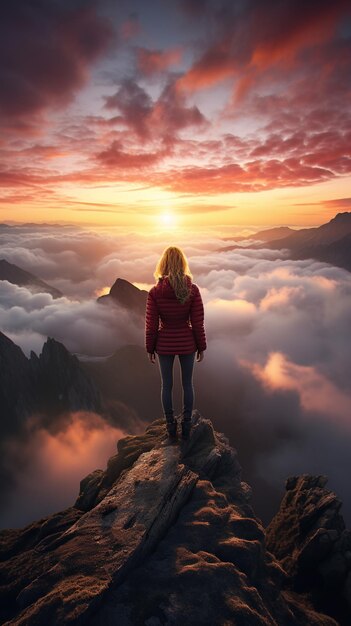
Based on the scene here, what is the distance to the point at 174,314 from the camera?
904 cm

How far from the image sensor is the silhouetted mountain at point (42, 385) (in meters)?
124

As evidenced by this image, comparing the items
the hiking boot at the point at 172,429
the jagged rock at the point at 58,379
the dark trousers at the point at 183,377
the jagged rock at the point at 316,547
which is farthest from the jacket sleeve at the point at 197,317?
the jagged rock at the point at 58,379

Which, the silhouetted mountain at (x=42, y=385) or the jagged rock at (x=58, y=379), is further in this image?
the jagged rock at (x=58, y=379)

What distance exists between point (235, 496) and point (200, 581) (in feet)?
16.8

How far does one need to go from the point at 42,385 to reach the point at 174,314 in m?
139

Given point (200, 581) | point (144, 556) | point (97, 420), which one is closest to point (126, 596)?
point (144, 556)

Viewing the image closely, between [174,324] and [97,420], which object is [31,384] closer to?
[97,420]

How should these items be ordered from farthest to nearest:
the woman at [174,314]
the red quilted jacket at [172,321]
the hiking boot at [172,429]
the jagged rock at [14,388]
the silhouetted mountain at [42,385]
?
the silhouetted mountain at [42,385] → the jagged rock at [14,388] → the hiking boot at [172,429] → the red quilted jacket at [172,321] → the woman at [174,314]

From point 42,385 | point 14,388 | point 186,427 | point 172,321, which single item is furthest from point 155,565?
point 42,385

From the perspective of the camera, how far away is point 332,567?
1032 centimetres

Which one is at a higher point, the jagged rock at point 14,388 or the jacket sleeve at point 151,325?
the jacket sleeve at point 151,325

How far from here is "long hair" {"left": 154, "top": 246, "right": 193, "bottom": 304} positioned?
28.5 ft

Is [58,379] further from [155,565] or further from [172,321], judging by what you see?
[155,565]

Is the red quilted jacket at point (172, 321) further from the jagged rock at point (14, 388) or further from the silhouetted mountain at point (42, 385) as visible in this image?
the silhouetted mountain at point (42, 385)
